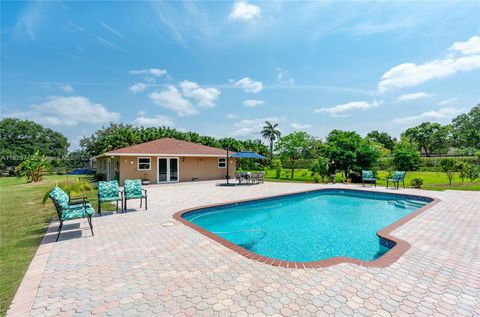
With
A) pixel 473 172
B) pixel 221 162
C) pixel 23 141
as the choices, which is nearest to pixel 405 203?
pixel 473 172

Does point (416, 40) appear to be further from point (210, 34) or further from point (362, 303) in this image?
point (362, 303)

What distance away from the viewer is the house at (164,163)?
1786 centimetres

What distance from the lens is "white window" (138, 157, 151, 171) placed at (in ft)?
60.4

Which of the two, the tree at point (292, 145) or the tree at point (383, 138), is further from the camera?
the tree at point (383, 138)

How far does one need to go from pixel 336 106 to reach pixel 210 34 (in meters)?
15.6

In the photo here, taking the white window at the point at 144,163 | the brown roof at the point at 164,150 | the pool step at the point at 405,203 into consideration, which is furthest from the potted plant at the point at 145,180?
the pool step at the point at 405,203

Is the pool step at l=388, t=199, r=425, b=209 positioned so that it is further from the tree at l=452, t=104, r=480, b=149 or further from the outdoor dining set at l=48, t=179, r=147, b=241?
the tree at l=452, t=104, r=480, b=149

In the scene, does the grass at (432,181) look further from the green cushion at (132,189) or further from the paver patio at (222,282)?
the green cushion at (132,189)

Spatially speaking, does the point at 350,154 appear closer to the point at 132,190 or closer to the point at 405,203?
the point at 405,203

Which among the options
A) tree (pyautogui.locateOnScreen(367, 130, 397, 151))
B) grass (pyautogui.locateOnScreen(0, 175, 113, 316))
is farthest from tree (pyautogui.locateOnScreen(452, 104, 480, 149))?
grass (pyautogui.locateOnScreen(0, 175, 113, 316))

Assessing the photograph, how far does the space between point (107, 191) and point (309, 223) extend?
717cm

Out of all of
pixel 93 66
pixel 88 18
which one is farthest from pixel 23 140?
pixel 88 18

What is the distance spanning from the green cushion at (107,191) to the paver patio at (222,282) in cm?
263

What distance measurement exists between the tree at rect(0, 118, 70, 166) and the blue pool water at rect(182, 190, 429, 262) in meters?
45.4
